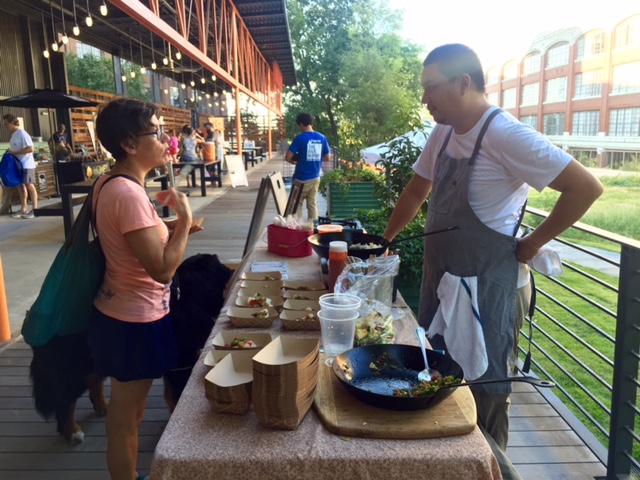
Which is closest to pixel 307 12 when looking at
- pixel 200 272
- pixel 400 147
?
pixel 400 147

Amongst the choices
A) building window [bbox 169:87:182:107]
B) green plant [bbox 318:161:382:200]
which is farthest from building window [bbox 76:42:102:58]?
green plant [bbox 318:161:382:200]

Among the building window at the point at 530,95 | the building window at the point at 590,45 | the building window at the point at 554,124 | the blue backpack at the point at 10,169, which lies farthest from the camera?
the building window at the point at 530,95

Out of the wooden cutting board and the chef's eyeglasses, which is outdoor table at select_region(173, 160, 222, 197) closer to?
the chef's eyeglasses

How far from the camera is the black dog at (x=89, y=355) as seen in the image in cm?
244

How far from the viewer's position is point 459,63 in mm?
1991

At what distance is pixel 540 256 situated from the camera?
2.00 meters

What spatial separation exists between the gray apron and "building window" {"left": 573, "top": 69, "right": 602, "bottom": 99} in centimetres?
3247

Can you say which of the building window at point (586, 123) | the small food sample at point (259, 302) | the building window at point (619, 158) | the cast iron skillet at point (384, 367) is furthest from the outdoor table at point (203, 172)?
the building window at point (586, 123)

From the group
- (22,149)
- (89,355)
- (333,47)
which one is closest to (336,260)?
(89,355)

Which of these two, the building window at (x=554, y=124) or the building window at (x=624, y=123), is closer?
the building window at (x=624, y=123)

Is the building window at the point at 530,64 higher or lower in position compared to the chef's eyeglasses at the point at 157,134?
higher

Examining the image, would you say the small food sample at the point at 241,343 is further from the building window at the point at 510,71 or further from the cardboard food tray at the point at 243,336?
the building window at the point at 510,71

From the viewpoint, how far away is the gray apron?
1.98 meters

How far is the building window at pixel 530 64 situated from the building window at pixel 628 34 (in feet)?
25.6
